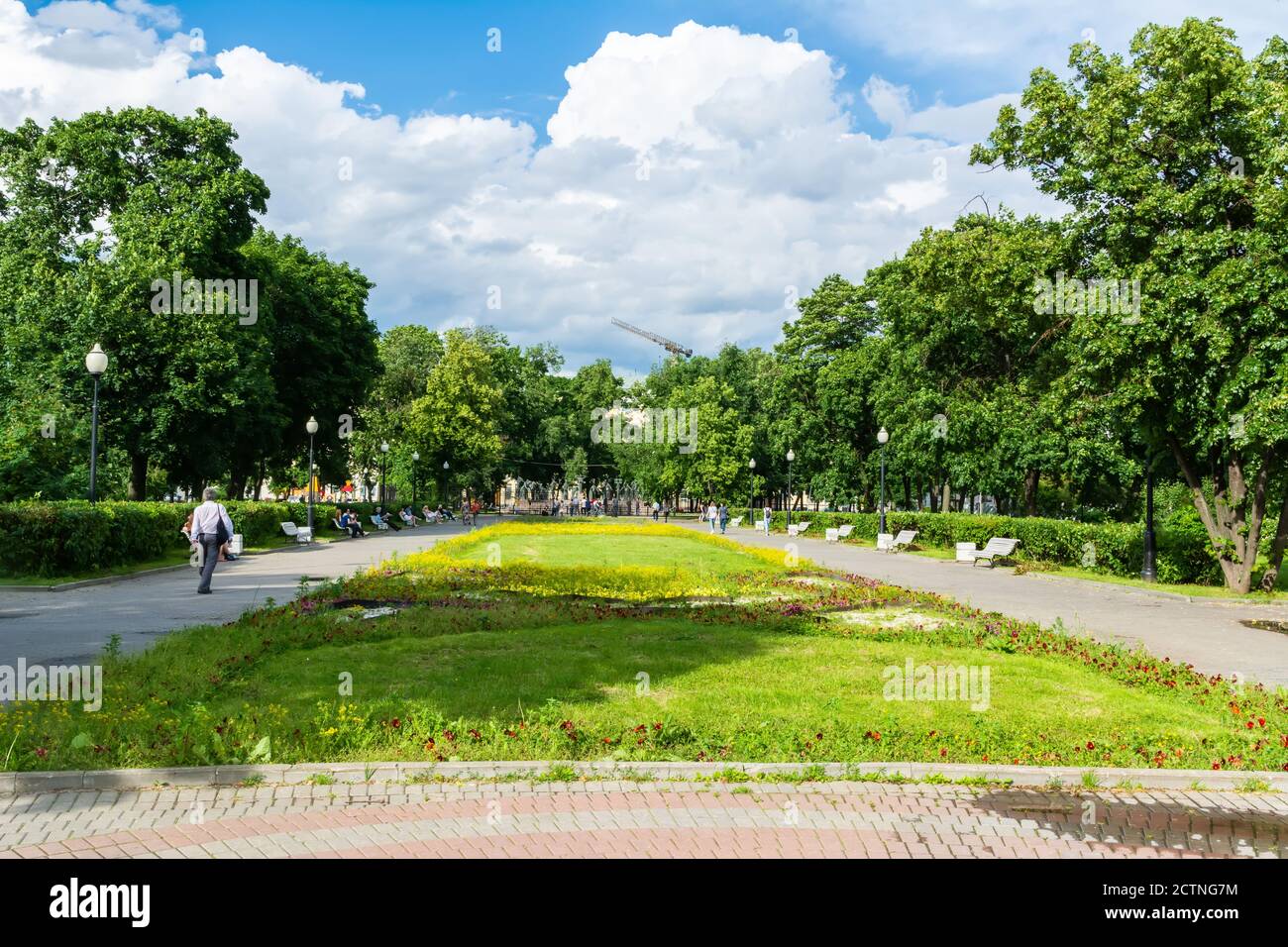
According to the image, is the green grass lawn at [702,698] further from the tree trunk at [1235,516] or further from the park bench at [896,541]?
the park bench at [896,541]

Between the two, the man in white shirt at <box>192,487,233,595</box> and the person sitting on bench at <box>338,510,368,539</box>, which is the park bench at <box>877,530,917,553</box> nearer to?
the person sitting on bench at <box>338,510,368,539</box>

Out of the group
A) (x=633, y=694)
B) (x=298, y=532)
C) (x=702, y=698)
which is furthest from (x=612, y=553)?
(x=702, y=698)

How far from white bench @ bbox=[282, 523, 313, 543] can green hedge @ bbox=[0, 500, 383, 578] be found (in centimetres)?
875

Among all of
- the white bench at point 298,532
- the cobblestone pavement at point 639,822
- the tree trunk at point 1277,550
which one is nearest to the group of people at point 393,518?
the white bench at point 298,532

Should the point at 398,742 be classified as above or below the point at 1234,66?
below

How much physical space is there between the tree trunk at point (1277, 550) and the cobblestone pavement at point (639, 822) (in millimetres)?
15682

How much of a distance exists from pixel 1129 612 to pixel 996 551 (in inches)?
445

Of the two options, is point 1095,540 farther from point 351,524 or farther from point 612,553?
point 351,524
